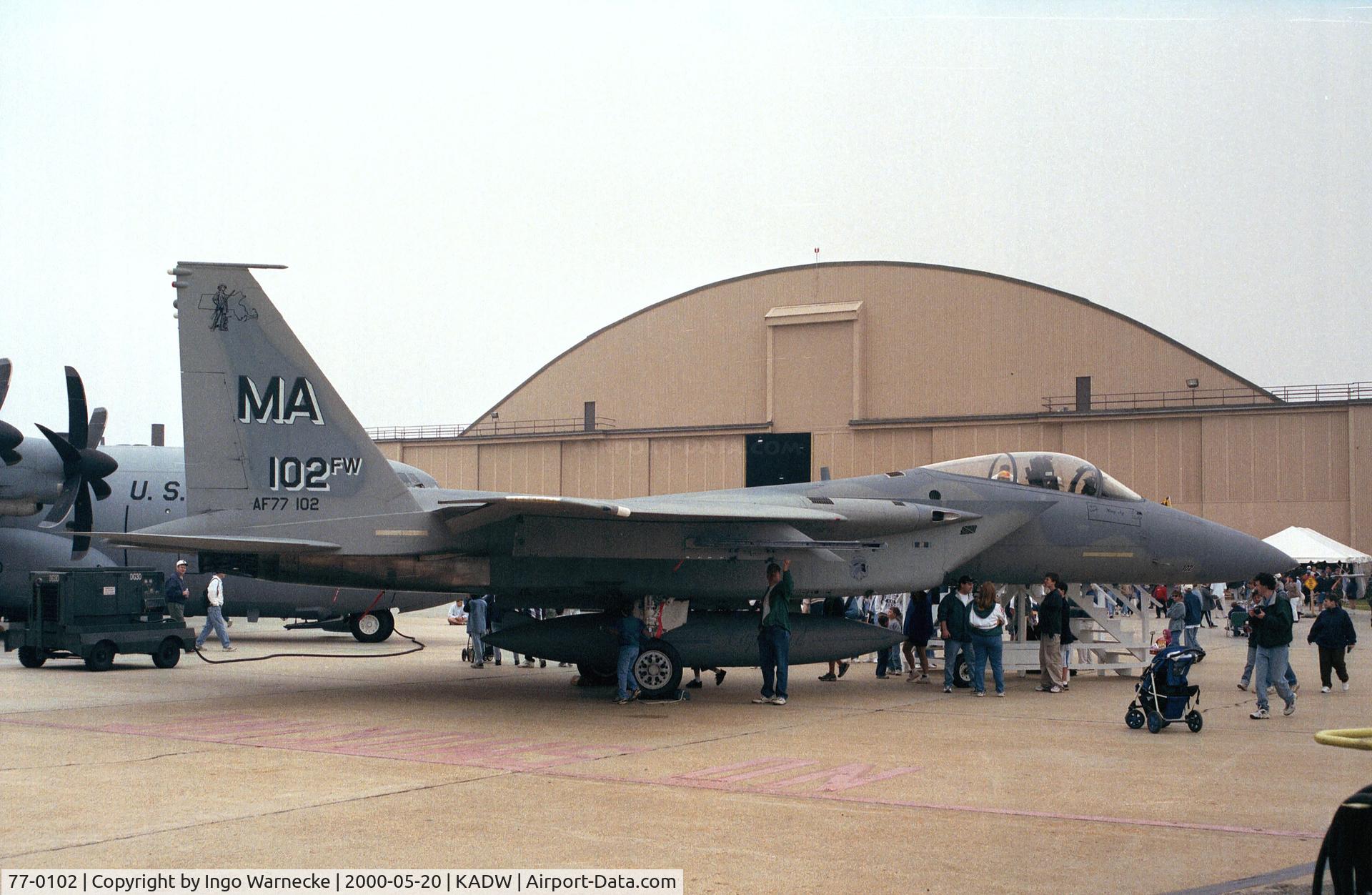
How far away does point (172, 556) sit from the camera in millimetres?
22000

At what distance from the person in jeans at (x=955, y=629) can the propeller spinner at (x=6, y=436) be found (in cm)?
1427

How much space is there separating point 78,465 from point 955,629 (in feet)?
45.8

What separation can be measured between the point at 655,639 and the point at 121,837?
760 centimetres

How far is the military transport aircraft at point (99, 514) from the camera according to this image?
18.5 m

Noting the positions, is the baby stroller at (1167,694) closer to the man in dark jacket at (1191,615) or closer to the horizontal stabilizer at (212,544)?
the horizontal stabilizer at (212,544)

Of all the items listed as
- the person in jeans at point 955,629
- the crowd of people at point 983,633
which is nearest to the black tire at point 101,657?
the crowd of people at point 983,633

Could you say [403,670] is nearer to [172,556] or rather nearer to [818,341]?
[172,556]

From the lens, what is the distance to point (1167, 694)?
10.9 metres

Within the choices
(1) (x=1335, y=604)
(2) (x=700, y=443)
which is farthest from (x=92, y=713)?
(2) (x=700, y=443)

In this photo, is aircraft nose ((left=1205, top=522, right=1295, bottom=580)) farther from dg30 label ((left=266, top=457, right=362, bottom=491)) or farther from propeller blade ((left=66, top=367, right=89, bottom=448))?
propeller blade ((left=66, top=367, right=89, bottom=448))

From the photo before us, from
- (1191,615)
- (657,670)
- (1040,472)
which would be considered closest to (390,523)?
(657,670)

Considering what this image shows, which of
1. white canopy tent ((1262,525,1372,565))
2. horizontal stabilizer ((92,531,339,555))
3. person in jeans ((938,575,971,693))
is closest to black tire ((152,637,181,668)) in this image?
horizontal stabilizer ((92,531,339,555))

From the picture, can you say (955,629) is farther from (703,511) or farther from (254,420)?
(254,420)

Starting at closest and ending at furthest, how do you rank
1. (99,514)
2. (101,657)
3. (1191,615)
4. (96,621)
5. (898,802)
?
(898,802) → (101,657) → (96,621) → (1191,615) → (99,514)
